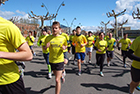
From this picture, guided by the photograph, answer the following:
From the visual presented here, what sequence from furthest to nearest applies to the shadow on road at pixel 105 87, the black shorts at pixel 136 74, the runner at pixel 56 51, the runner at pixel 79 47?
the runner at pixel 79 47, the shadow on road at pixel 105 87, the runner at pixel 56 51, the black shorts at pixel 136 74

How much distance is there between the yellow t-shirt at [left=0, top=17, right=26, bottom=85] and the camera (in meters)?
1.28

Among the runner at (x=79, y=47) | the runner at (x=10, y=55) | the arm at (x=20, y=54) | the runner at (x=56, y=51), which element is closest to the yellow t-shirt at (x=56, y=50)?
the runner at (x=56, y=51)

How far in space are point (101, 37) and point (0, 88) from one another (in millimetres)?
4724

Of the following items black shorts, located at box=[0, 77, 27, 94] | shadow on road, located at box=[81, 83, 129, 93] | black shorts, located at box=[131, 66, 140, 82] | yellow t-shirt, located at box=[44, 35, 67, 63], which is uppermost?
yellow t-shirt, located at box=[44, 35, 67, 63]

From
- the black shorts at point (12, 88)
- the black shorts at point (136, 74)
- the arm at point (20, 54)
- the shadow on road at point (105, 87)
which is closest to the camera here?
the arm at point (20, 54)

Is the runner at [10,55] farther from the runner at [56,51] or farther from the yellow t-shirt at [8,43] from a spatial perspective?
the runner at [56,51]

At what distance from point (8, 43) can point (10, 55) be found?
22cm

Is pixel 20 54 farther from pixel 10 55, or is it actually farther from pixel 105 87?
pixel 105 87

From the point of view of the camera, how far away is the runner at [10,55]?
1.26 metres

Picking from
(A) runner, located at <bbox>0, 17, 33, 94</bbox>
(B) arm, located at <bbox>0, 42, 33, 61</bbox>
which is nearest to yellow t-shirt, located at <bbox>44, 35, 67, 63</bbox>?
(A) runner, located at <bbox>0, 17, 33, 94</bbox>

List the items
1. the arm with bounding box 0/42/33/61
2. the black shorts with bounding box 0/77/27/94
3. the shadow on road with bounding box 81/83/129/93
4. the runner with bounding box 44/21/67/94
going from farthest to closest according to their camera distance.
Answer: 1. the shadow on road with bounding box 81/83/129/93
2. the runner with bounding box 44/21/67/94
3. the black shorts with bounding box 0/77/27/94
4. the arm with bounding box 0/42/33/61

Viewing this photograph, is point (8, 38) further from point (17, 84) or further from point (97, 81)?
point (97, 81)

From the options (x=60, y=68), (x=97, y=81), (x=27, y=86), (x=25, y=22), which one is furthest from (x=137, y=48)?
(x=25, y=22)

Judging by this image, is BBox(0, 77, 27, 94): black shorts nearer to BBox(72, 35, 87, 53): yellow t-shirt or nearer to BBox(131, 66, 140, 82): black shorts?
BBox(131, 66, 140, 82): black shorts
